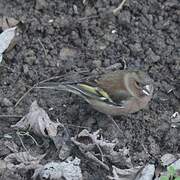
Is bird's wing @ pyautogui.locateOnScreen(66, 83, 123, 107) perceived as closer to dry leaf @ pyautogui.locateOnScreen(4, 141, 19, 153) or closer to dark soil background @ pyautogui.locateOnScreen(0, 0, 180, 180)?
dark soil background @ pyautogui.locateOnScreen(0, 0, 180, 180)

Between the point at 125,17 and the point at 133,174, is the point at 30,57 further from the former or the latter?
the point at 133,174

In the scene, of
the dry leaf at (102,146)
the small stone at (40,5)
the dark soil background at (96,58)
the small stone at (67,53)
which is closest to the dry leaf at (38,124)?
the dark soil background at (96,58)

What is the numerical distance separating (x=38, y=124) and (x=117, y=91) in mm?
837

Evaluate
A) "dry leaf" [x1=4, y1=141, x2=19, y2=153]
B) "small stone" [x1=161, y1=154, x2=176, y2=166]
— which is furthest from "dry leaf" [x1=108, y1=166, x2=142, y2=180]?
"dry leaf" [x1=4, y1=141, x2=19, y2=153]

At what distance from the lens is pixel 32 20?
6.75m

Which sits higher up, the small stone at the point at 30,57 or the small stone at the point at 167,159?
the small stone at the point at 30,57

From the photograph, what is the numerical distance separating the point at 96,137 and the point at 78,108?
1.55ft

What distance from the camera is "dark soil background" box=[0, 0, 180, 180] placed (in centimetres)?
601

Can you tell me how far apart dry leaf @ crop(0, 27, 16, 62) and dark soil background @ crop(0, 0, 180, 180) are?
0.12m

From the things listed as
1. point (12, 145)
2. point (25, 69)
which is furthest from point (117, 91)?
point (12, 145)

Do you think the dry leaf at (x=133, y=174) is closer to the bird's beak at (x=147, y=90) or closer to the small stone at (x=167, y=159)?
the small stone at (x=167, y=159)

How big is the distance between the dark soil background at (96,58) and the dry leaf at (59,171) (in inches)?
4.9

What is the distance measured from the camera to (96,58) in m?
6.55

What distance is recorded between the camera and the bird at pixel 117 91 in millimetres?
6027
